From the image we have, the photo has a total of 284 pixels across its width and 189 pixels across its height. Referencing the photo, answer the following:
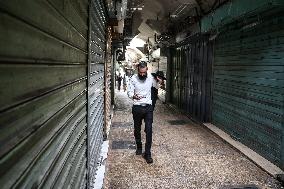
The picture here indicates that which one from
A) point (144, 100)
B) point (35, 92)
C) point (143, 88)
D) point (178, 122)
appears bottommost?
point (178, 122)

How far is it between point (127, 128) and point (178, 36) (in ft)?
23.1

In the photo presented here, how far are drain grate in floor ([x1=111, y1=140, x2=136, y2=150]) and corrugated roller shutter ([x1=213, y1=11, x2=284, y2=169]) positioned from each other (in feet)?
10.4

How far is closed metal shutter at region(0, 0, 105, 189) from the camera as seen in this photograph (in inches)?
43.1

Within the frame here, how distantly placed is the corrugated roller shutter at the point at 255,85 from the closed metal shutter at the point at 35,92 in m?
5.75

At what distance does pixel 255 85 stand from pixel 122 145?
3.92m

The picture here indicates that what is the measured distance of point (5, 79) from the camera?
1068 mm

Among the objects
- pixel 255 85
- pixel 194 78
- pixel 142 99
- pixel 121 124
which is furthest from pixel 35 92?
pixel 194 78

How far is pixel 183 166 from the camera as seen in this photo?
22.7ft

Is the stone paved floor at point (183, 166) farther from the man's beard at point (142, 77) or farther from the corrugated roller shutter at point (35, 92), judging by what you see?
the corrugated roller shutter at point (35, 92)

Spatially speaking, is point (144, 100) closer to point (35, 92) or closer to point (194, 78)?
point (35, 92)

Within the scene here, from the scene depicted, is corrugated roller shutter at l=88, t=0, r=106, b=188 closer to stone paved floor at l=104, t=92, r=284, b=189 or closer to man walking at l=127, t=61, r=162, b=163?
stone paved floor at l=104, t=92, r=284, b=189

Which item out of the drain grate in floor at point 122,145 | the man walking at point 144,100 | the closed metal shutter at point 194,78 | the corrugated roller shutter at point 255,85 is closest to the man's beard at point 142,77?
the man walking at point 144,100

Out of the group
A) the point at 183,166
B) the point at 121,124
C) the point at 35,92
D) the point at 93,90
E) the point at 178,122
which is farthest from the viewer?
the point at 178,122

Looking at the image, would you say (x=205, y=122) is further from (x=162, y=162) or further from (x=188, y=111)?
(x=162, y=162)
